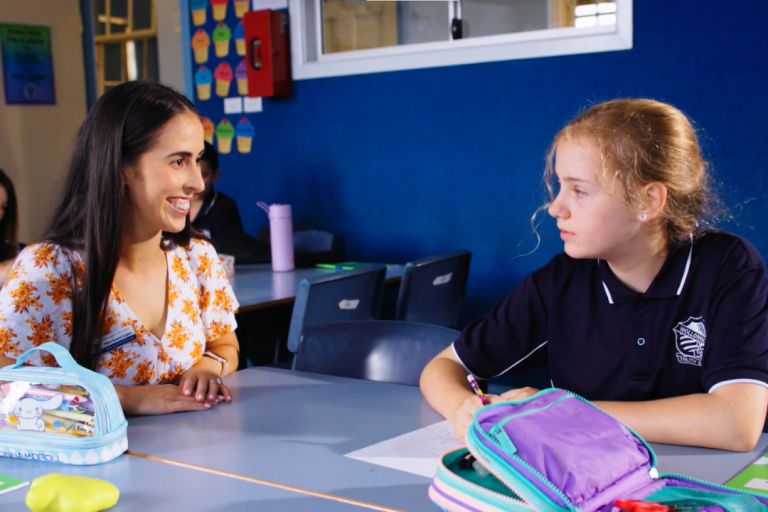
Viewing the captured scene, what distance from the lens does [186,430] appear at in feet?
5.40

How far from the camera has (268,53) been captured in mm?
4402

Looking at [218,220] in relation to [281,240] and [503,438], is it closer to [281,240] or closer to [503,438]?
[281,240]

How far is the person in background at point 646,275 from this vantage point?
5.41 ft

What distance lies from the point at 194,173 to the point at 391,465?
32.7 inches

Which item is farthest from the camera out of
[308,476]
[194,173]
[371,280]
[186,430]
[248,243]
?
[248,243]

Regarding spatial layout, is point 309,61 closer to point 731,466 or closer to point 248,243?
point 248,243

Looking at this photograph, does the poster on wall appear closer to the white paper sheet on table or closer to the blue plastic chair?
the blue plastic chair

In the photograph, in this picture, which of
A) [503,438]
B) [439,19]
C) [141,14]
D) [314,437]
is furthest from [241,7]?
[503,438]

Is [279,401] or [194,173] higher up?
[194,173]

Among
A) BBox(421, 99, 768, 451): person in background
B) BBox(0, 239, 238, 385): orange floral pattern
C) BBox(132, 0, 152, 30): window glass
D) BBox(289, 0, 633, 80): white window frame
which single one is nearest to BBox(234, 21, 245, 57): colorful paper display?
BBox(289, 0, 633, 80): white window frame

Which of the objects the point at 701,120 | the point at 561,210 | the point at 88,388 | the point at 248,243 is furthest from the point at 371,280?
the point at 88,388

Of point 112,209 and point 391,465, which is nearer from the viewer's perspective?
point 391,465

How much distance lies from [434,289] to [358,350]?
133 centimetres

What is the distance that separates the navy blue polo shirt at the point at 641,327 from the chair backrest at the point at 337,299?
0.96 metres
